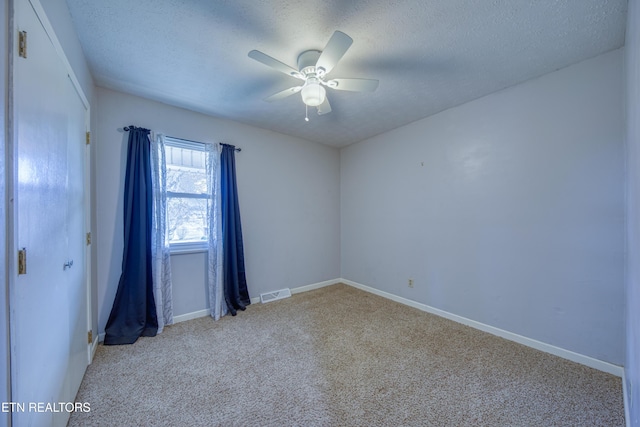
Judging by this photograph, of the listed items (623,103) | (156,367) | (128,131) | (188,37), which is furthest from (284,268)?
(623,103)

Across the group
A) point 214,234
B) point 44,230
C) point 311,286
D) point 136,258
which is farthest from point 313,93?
point 311,286

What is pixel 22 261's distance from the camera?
975mm

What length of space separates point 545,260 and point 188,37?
11.2 ft

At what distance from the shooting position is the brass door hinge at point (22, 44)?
3.23 feet

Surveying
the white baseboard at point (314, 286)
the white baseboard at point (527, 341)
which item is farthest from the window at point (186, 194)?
the white baseboard at point (527, 341)

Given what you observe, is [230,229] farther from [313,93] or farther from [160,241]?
[313,93]

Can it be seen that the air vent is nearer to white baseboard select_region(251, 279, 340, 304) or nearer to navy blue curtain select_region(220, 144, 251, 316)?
white baseboard select_region(251, 279, 340, 304)

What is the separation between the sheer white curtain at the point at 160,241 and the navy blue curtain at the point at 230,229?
0.61m

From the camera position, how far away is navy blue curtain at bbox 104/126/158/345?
2443 millimetres

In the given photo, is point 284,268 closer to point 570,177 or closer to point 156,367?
point 156,367

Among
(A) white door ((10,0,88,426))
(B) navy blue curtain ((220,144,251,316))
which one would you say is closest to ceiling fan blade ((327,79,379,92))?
(A) white door ((10,0,88,426))

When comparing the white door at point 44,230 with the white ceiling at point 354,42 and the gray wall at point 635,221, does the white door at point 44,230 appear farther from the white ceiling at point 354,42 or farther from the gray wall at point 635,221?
the gray wall at point 635,221

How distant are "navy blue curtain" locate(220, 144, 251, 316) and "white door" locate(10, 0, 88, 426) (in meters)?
1.45

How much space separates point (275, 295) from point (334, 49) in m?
3.12
